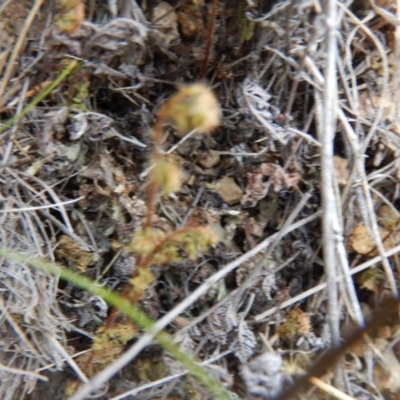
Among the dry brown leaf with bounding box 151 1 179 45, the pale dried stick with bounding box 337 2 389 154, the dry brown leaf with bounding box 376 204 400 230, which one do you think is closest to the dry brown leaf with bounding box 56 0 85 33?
the dry brown leaf with bounding box 151 1 179 45

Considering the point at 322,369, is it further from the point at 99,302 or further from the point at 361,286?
the point at 99,302

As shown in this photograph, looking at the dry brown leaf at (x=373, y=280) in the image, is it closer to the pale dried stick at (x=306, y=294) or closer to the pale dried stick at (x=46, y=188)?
the pale dried stick at (x=306, y=294)

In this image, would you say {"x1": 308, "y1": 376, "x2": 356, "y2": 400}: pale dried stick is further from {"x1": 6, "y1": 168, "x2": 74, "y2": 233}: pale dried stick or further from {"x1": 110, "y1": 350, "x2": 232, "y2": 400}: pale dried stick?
{"x1": 6, "y1": 168, "x2": 74, "y2": 233}: pale dried stick

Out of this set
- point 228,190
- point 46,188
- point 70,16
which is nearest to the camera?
point 70,16

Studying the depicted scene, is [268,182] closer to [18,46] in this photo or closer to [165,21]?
[165,21]

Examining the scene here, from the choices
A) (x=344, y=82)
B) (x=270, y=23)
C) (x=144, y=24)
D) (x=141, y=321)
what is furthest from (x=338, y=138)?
(x=141, y=321)

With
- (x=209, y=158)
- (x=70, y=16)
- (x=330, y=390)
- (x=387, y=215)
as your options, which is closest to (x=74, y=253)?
(x=209, y=158)

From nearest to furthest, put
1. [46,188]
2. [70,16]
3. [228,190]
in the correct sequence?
[70,16] < [46,188] < [228,190]
